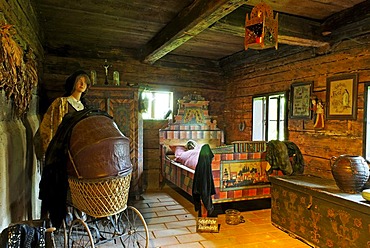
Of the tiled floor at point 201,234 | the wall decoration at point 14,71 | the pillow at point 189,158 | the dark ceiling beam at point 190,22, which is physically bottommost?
the tiled floor at point 201,234

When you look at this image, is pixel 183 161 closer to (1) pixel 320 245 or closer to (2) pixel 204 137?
(2) pixel 204 137

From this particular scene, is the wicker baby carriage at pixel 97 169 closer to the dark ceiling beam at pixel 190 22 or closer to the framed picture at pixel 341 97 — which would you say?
the dark ceiling beam at pixel 190 22

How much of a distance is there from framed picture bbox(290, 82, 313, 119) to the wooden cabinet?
2362 mm

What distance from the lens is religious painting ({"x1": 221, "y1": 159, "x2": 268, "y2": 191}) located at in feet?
11.7

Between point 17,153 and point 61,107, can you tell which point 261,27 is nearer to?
point 61,107

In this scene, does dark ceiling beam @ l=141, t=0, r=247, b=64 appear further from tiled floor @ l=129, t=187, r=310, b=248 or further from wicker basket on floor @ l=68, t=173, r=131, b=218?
tiled floor @ l=129, t=187, r=310, b=248

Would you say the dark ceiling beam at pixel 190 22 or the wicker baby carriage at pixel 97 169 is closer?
the wicker baby carriage at pixel 97 169

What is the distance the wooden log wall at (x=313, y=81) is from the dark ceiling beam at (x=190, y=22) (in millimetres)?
1752

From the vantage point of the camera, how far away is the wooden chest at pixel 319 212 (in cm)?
224

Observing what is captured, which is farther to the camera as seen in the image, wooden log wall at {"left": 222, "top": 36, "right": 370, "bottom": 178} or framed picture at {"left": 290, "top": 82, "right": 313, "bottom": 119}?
framed picture at {"left": 290, "top": 82, "right": 313, "bottom": 119}

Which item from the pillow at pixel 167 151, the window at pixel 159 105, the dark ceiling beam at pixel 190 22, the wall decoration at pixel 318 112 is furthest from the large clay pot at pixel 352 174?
the window at pixel 159 105

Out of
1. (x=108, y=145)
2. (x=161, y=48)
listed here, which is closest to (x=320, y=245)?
(x=108, y=145)

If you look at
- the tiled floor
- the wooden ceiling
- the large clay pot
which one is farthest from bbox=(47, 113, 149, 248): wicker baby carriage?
the large clay pot

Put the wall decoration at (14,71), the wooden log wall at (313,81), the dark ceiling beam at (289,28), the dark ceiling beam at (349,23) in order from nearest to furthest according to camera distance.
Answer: the wall decoration at (14,71) → the dark ceiling beam at (349,23) → the dark ceiling beam at (289,28) → the wooden log wall at (313,81)
